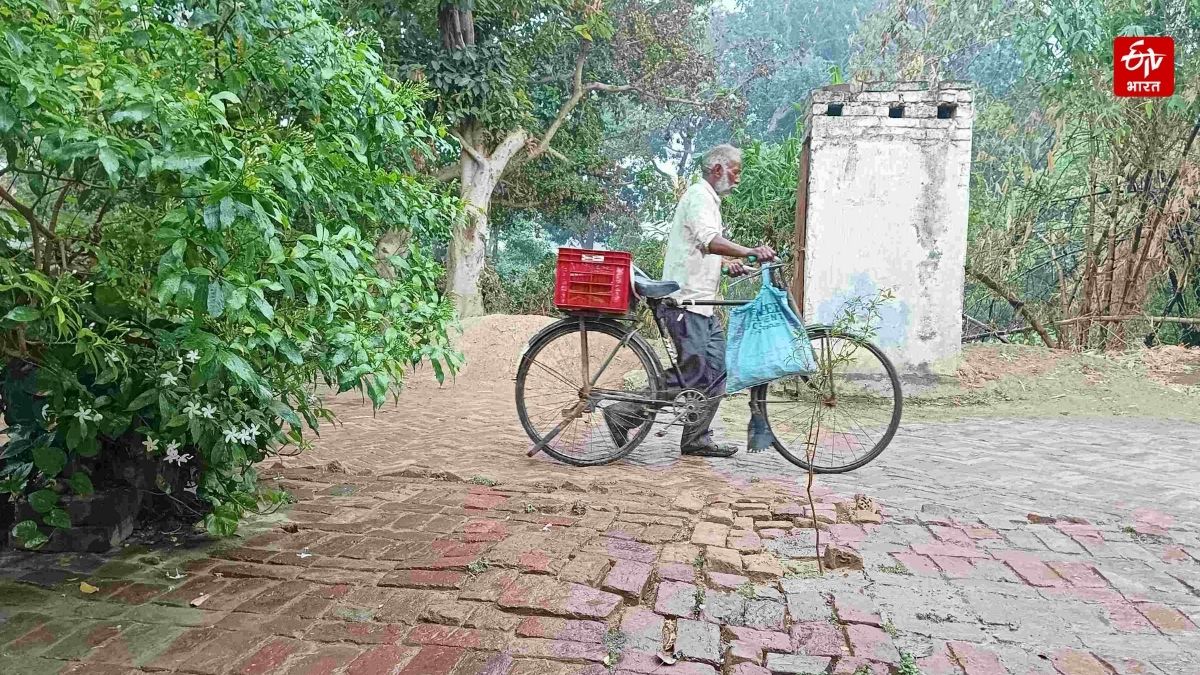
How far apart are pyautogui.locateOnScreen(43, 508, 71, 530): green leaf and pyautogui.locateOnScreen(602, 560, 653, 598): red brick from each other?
193 cm

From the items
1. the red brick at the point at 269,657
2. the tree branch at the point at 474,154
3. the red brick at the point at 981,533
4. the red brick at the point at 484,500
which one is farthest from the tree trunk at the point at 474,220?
the red brick at the point at 269,657

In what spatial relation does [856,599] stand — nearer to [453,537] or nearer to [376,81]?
[453,537]

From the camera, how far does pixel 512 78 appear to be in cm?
1380

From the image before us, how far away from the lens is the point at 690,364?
4855mm

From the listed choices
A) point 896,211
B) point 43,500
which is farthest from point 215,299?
point 896,211

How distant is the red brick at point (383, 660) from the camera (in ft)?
7.35

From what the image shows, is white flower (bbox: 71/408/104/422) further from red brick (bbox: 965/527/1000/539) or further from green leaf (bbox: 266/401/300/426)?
red brick (bbox: 965/527/1000/539)

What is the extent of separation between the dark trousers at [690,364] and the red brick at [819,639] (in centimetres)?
231

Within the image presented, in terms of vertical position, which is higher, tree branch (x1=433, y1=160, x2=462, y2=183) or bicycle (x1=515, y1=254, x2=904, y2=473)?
tree branch (x1=433, y1=160, x2=462, y2=183)

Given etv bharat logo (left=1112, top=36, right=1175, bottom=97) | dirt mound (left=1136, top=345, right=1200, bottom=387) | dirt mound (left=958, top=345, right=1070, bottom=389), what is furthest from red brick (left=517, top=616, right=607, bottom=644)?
etv bharat logo (left=1112, top=36, right=1175, bottom=97)

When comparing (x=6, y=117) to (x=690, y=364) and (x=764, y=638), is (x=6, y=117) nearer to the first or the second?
(x=764, y=638)

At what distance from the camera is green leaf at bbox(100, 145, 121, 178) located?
196 cm

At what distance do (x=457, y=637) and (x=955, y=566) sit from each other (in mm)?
1841

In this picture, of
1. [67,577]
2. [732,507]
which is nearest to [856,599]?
[732,507]
